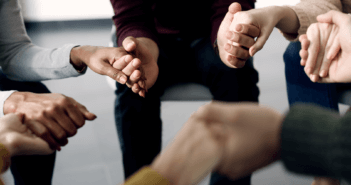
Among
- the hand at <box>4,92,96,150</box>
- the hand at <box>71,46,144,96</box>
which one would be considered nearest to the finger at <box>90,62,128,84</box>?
the hand at <box>71,46,144,96</box>

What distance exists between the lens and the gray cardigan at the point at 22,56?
24.1 inches

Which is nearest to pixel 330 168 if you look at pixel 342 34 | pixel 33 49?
pixel 342 34

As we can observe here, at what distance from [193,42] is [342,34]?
371 millimetres

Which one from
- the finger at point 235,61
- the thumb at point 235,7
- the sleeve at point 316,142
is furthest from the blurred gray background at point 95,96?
the thumb at point 235,7

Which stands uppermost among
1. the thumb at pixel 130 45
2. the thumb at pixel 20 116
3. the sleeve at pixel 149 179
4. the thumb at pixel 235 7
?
the sleeve at pixel 149 179

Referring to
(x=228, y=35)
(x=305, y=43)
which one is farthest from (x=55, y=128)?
(x=305, y=43)

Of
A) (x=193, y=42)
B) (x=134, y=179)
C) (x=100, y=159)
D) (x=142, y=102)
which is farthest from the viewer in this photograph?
(x=100, y=159)

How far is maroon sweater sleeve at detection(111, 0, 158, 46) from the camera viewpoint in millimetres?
704

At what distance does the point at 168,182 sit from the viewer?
9.6 inches

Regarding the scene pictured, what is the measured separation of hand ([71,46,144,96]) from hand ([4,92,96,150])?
0.36ft

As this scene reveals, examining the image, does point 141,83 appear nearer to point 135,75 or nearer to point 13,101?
point 135,75

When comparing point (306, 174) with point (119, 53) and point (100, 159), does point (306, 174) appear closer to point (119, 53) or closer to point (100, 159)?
point (119, 53)

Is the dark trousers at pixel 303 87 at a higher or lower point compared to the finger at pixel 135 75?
lower

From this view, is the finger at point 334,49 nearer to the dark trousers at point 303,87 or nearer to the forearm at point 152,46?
the dark trousers at point 303,87
